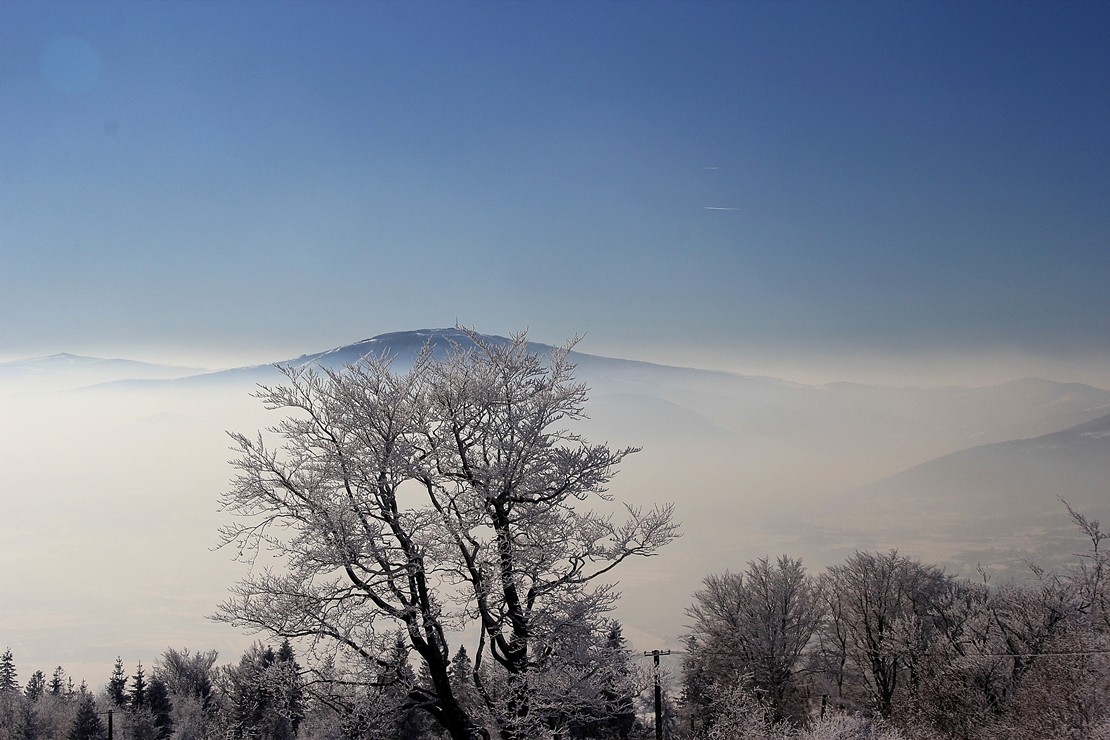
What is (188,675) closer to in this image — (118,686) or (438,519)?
(118,686)

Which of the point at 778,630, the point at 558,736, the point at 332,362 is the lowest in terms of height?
the point at 778,630

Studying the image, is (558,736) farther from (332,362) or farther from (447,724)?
(332,362)

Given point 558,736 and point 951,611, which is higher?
point 558,736

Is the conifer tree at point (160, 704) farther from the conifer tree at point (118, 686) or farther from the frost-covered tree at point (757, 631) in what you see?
the frost-covered tree at point (757, 631)

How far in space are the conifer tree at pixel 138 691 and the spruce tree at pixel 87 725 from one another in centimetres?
570

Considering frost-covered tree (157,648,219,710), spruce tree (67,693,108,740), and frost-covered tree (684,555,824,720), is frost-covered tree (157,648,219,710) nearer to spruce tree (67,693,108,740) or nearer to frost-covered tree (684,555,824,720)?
spruce tree (67,693,108,740)

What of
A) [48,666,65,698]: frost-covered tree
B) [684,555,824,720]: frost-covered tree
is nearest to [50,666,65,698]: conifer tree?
[48,666,65,698]: frost-covered tree

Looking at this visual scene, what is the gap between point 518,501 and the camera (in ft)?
43.4

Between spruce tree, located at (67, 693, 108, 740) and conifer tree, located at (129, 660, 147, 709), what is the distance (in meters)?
5.70

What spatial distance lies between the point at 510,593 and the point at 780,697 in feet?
82.6

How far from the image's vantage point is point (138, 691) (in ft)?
158

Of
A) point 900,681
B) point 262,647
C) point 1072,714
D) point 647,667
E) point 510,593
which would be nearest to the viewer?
point 510,593

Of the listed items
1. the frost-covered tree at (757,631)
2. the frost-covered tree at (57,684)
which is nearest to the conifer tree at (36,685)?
the frost-covered tree at (57,684)

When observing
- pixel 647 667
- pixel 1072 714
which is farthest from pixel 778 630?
pixel 647 667
